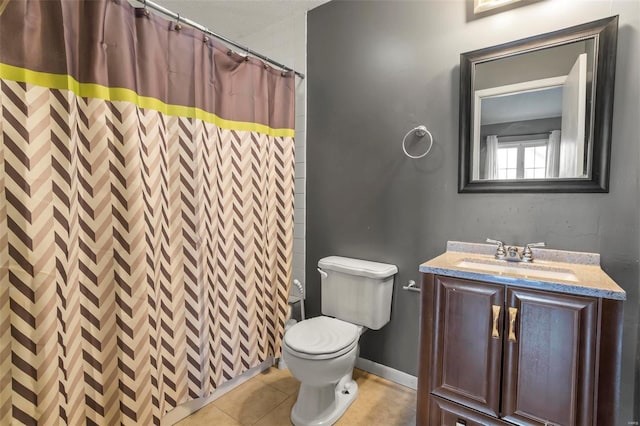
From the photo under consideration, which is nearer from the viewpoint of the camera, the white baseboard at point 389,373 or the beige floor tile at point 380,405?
the beige floor tile at point 380,405

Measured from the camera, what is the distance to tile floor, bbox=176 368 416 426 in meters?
1.61

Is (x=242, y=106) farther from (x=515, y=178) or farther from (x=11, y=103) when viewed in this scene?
(x=515, y=178)

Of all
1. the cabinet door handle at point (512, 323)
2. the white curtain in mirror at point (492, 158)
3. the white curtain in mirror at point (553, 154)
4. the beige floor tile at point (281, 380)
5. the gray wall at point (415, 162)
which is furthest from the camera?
the beige floor tile at point (281, 380)

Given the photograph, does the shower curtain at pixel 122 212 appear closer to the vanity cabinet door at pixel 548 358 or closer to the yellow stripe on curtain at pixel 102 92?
the yellow stripe on curtain at pixel 102 92

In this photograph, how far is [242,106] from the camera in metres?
1.79

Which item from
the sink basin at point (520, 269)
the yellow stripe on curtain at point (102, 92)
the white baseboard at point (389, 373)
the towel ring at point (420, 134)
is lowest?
the white baseboard at point (389, 373)

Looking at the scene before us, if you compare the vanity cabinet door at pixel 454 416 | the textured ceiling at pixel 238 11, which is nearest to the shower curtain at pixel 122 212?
the textured ceiling at pixel 238 11

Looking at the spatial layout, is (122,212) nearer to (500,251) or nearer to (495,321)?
(495,321)

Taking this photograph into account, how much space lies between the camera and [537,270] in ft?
4.30

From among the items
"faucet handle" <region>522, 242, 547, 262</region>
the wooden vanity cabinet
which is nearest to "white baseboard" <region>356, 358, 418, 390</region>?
the wooden vanity cabinet

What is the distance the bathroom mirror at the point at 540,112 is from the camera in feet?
4.29

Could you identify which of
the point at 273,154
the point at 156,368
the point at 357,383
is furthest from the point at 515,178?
the point at 156,368

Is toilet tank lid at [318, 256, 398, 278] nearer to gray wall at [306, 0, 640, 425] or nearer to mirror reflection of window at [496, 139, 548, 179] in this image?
gray wall at [306, 0, 640, 425]

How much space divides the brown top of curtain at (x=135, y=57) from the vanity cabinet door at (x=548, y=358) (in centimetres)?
165
